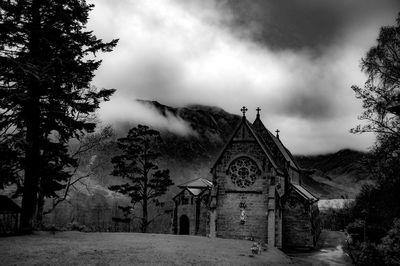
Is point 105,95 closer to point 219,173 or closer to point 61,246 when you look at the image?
point 61,246

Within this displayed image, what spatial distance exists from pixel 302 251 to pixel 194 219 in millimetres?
12924

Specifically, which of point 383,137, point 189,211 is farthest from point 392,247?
point 189,211

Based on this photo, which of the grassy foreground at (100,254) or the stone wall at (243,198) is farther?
the stone wall at (243,198)

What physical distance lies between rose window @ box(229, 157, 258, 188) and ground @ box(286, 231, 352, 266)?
704 cm

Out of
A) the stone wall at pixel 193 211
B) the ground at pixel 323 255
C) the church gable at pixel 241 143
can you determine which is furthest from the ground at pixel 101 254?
the stone wall at pixel 193 211

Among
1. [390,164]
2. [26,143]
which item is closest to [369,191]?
[390,164]

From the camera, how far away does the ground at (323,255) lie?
917 inches

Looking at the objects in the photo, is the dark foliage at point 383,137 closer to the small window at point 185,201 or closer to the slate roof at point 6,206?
the slate roof at point 6,206

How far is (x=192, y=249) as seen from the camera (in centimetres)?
1869

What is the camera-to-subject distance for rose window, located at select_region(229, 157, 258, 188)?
1248 inches

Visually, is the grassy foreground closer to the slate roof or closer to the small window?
the slate roof

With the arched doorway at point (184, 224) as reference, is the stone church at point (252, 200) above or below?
above

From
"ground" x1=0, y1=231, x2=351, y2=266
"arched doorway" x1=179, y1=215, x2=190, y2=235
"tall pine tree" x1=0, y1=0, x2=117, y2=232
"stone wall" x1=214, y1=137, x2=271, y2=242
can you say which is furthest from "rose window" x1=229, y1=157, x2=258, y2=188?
"tall pine tree" x1=0, y1=0, x2=117, y2=232

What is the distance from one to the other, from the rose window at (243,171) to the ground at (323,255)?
7041 millimetres
